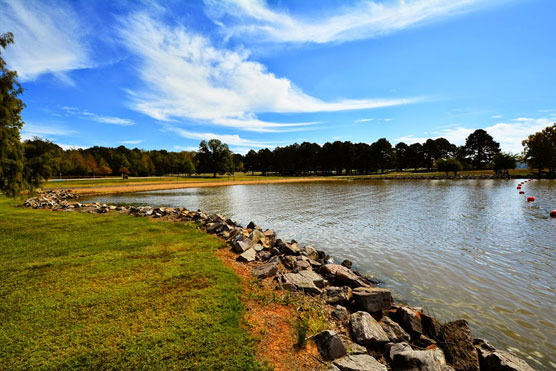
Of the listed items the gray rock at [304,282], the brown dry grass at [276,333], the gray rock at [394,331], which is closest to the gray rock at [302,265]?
the gray rock at [304,282]

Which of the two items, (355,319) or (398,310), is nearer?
(355,319)

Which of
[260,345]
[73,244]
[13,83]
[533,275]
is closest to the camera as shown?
[260,345]

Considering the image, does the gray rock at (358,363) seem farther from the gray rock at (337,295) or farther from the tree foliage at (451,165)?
the tree foliage at (451,165)

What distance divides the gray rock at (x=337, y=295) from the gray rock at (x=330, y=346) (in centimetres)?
232

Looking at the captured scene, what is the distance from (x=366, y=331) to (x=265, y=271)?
4.06 meters

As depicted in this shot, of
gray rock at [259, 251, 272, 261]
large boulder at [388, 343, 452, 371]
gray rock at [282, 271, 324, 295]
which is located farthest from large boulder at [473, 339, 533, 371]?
gray rock at [259, 251, 272, 261]

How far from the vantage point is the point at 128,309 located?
6.00 m

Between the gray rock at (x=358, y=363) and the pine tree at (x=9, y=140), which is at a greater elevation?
the pine tree at (x=9, y=140)

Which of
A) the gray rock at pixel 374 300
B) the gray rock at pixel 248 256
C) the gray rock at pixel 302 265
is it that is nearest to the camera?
the gray rock at pixel 374 300

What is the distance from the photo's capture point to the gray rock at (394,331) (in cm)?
573

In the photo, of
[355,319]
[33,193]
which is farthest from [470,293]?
[33,193]

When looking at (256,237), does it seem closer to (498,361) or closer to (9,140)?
(498,361)

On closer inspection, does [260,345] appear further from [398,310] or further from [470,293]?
[470,293]

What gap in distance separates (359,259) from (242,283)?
667cm
